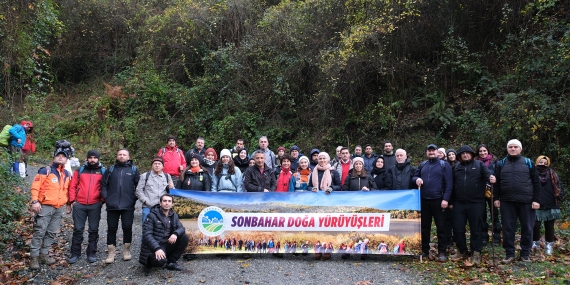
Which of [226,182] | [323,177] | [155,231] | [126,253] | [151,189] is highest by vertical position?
[323,177]

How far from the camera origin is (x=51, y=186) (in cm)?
721

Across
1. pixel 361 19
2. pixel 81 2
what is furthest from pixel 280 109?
pixel 81 2

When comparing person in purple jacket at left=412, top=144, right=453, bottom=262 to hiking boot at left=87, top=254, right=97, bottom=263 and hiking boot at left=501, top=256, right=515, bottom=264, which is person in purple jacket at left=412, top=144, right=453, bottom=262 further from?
hiking boot at left=87, top=254, right=97, bottom=263

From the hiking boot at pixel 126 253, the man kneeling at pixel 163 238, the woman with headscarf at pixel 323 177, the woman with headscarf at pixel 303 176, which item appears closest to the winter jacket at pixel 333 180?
the woman with headscarf at pixel 323 177

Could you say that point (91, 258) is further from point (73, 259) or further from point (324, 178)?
point (324, 178)

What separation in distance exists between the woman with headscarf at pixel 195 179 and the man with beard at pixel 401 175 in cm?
324

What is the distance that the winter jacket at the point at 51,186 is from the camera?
7.14 metres

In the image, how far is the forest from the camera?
11992 millimetres

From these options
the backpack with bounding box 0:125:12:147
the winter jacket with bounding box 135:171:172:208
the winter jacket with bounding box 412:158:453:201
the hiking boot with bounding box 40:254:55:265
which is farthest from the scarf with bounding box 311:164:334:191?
the backpack with bounding box 0:125:12:147

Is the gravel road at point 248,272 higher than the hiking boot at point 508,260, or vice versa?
the hiking boot at point 508,260

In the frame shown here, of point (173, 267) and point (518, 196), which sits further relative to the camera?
point (518, 196)

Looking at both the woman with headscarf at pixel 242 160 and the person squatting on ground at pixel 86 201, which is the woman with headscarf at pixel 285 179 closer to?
the woman with headscarf at pixel 242 160

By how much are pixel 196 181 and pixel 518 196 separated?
5.37 meters

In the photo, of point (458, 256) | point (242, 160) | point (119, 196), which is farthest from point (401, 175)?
point (119, 196)
